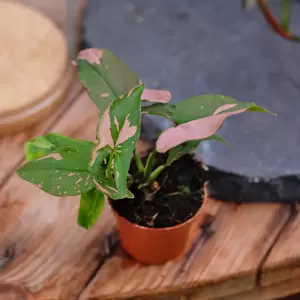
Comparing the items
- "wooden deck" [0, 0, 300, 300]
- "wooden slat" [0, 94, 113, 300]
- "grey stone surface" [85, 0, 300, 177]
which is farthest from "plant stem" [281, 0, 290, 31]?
"wooden slat" [0, 94, 113, 300]

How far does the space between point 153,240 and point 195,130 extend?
6.1 inches

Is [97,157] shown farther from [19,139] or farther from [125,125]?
[19,139]

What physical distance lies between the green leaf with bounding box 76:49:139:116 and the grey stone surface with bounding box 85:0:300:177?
191 millimetres

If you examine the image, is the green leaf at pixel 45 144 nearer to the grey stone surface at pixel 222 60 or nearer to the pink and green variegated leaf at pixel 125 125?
the pink and green variegated leaf at pixel 125 125

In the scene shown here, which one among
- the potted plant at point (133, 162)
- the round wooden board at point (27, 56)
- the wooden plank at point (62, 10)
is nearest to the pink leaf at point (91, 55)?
the potted plant at point (133, 162)

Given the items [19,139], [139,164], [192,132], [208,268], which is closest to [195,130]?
[192,132]

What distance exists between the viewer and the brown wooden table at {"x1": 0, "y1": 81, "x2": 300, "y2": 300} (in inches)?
23.9

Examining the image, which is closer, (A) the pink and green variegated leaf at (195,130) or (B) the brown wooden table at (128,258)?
(A) the pink and green variegated leaf at (195,130)

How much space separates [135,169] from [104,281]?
0.44 feet

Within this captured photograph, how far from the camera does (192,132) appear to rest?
1.56 ft

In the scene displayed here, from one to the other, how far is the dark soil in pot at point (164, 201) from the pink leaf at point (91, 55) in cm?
12

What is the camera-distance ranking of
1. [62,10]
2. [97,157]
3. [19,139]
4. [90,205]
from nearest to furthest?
1. [97,157]
2. [90,205]
3. [19,139]
4. [62,10]

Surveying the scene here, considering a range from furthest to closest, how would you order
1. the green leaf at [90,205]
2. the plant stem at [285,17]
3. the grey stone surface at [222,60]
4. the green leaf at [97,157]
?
1. the plant stem at [285,17]
2. the grey stone surface at [222,60]
3. the green leaf at [90,205]
4. the green leaf at [97,157]

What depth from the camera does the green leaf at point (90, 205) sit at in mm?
544
